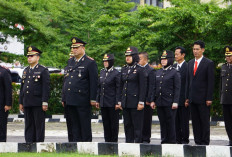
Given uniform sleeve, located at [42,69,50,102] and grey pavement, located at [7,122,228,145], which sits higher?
uniform sleeve, located at [42,69,50,102]

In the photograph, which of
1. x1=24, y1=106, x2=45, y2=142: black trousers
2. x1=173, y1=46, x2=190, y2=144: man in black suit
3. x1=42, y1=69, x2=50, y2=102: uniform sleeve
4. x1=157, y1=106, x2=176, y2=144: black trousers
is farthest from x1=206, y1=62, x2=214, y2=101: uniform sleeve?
x1=24, y1=106, x2=45, y2=142: black trousers

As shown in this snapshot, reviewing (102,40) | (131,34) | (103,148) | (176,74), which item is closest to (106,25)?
(131,34)

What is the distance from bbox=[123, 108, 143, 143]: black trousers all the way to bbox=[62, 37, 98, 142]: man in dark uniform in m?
0.74

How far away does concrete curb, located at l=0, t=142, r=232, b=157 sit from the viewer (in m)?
9.91

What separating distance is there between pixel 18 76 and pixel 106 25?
1894 centimetres

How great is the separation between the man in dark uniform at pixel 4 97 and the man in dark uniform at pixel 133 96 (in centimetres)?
230

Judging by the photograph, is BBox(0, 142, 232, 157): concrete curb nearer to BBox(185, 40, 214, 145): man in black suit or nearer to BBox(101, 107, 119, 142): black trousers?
→ BBox(185, 40, 214, 145): man in black suit

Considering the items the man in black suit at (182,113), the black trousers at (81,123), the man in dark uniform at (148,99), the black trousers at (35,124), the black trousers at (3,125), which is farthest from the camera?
the man in black suit at (182,113)

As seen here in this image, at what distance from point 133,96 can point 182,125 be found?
1749mm

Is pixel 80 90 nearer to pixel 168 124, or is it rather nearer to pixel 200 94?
pixel 168 124

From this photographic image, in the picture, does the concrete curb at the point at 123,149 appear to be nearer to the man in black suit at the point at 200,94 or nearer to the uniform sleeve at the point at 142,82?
the uniform sleeve at the point at 142,82

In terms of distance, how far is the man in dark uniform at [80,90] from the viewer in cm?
1176

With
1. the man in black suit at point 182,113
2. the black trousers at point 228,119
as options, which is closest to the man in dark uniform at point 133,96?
the man in black suit at point 182,113

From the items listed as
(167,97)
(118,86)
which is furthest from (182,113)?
(118,86)
